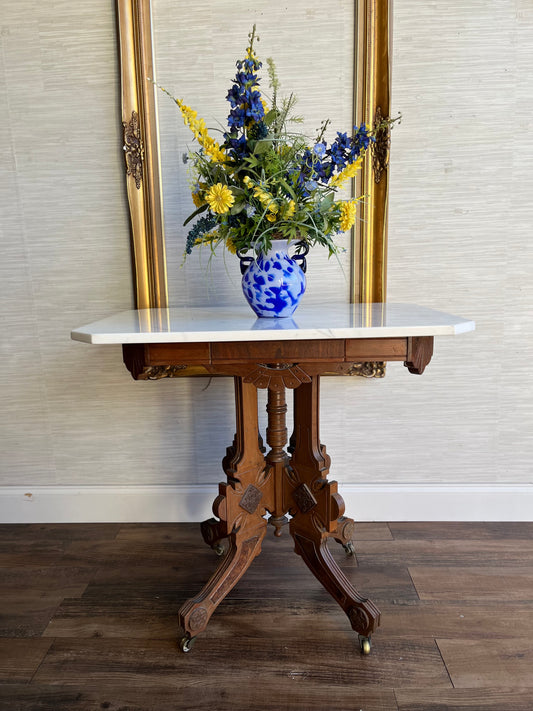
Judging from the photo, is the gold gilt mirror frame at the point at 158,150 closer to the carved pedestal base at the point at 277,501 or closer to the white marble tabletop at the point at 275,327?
the white marble tabletop at the point at 275,327

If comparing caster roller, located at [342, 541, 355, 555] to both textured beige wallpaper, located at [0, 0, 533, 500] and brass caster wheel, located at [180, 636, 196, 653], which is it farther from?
brass caster wheel, located at [180, 636, 196, 653]

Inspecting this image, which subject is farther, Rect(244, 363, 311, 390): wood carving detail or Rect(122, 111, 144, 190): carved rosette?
Rect(122, 111, 144, 190): carved rosette

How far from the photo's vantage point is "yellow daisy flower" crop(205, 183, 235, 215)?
121cm

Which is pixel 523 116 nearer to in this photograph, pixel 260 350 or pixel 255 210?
pixel 255 210

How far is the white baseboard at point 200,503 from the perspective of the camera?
1.94m

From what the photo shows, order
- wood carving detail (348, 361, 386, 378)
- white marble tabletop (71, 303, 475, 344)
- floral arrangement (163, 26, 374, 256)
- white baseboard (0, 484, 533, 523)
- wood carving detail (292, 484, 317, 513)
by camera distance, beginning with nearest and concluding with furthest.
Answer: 1. white marble tabletop (71, 303, 475, 344)
2. floral arrangement (163, 26, 374, 256)
3. wood carving detail (292, 484, 317, 513)
4. wood carving detail (348, 361, 386, 378)
5. white baseboard (0, 484, 533, 523)

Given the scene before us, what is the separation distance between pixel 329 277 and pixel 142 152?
0.84 metres

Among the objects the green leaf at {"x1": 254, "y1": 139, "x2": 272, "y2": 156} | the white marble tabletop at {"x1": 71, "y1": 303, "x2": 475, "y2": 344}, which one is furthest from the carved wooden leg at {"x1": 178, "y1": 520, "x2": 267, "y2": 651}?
the green leaf at {"x1": 254, "y1": 139, "x2": 272, "y2": 156}

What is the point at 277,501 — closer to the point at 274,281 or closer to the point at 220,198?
the point at 274,281

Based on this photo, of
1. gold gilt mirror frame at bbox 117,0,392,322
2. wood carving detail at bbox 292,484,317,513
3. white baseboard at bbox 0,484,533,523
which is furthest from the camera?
white baseboard at bbox 0,484,533,523

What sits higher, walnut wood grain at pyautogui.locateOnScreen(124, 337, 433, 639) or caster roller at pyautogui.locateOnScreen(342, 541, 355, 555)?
walnut wood grain at pyautogui.locateOnScreen(124, 337, 433, 639)

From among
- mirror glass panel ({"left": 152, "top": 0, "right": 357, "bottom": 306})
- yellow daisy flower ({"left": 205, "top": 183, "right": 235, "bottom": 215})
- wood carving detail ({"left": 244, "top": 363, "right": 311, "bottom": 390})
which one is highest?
mirror glass panel ({"left": 152, "top": 0, "right": 357, "bottom": 306})

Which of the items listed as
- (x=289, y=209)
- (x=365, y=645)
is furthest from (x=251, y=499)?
(x=289, y=209)

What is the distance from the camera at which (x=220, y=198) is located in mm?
1215
